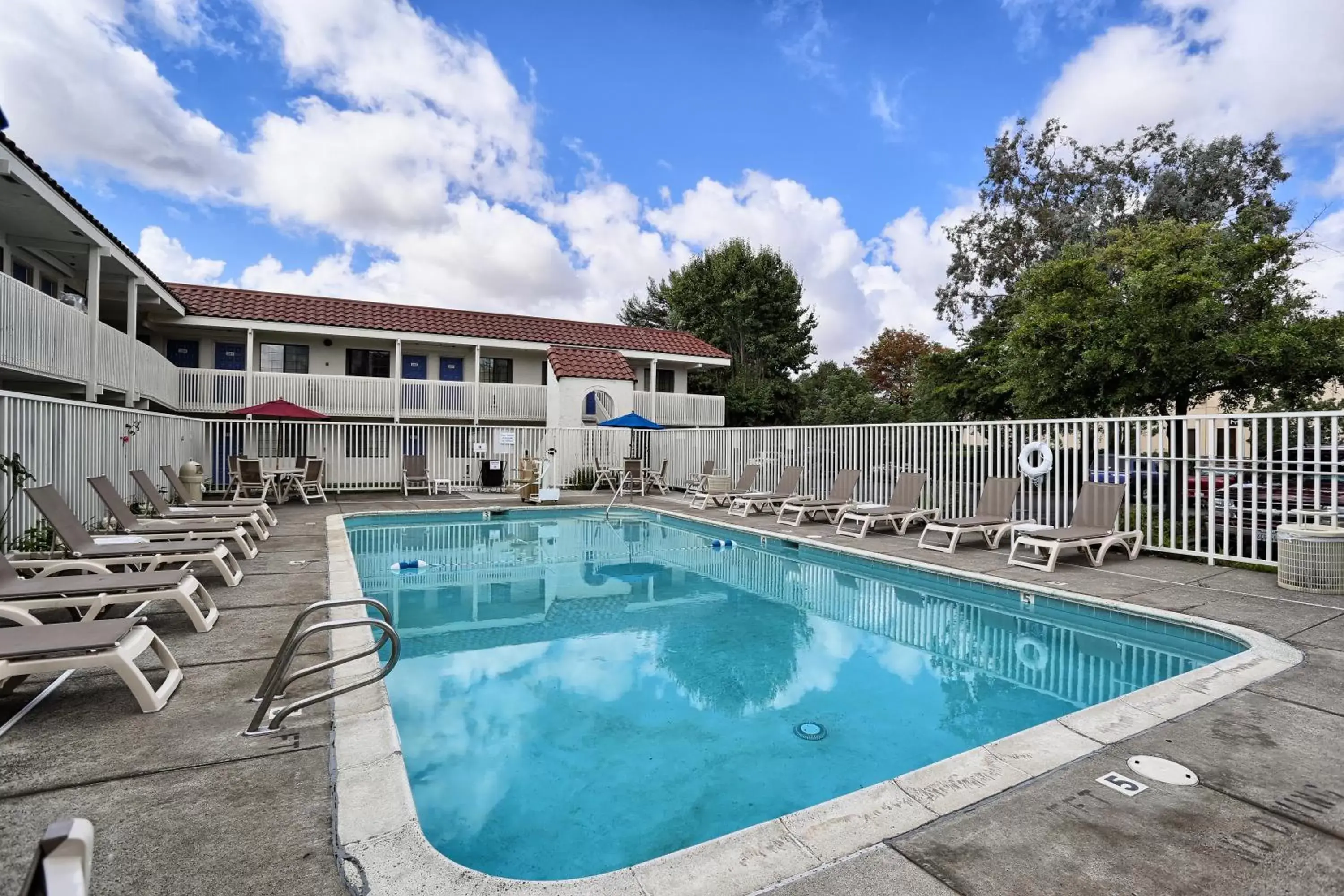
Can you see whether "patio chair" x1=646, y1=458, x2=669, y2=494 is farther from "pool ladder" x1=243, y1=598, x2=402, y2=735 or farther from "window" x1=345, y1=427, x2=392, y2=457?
"pool ladder" x1=243, y1=598, x2=402, y2=735

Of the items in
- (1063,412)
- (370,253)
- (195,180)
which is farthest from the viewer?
(370,253)

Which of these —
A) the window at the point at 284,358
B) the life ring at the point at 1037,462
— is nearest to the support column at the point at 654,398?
the window at the point at 284,358

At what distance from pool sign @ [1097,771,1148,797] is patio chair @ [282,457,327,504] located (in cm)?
1539

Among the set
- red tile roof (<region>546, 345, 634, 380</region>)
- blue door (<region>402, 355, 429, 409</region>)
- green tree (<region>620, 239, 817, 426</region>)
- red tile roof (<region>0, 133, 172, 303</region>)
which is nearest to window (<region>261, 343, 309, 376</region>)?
blue door (<region>402, 355, 429, 409</region>)

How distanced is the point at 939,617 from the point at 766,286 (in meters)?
29.1

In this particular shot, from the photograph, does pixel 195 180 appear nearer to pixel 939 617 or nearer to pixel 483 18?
pixel 483 18

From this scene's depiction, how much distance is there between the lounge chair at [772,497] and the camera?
43.4ft

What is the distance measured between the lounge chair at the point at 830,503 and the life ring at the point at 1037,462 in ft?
9.45

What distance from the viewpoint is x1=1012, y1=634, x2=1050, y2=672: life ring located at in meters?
5.21

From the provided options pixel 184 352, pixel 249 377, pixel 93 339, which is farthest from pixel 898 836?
pixel 184 352

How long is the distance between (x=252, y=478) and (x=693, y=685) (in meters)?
13.2

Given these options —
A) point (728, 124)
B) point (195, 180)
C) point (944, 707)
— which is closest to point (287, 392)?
point (195, 180)

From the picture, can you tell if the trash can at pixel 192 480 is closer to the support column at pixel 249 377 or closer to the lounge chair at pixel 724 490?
the support column at pixel 249 377

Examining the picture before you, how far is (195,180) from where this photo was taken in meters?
15.9
